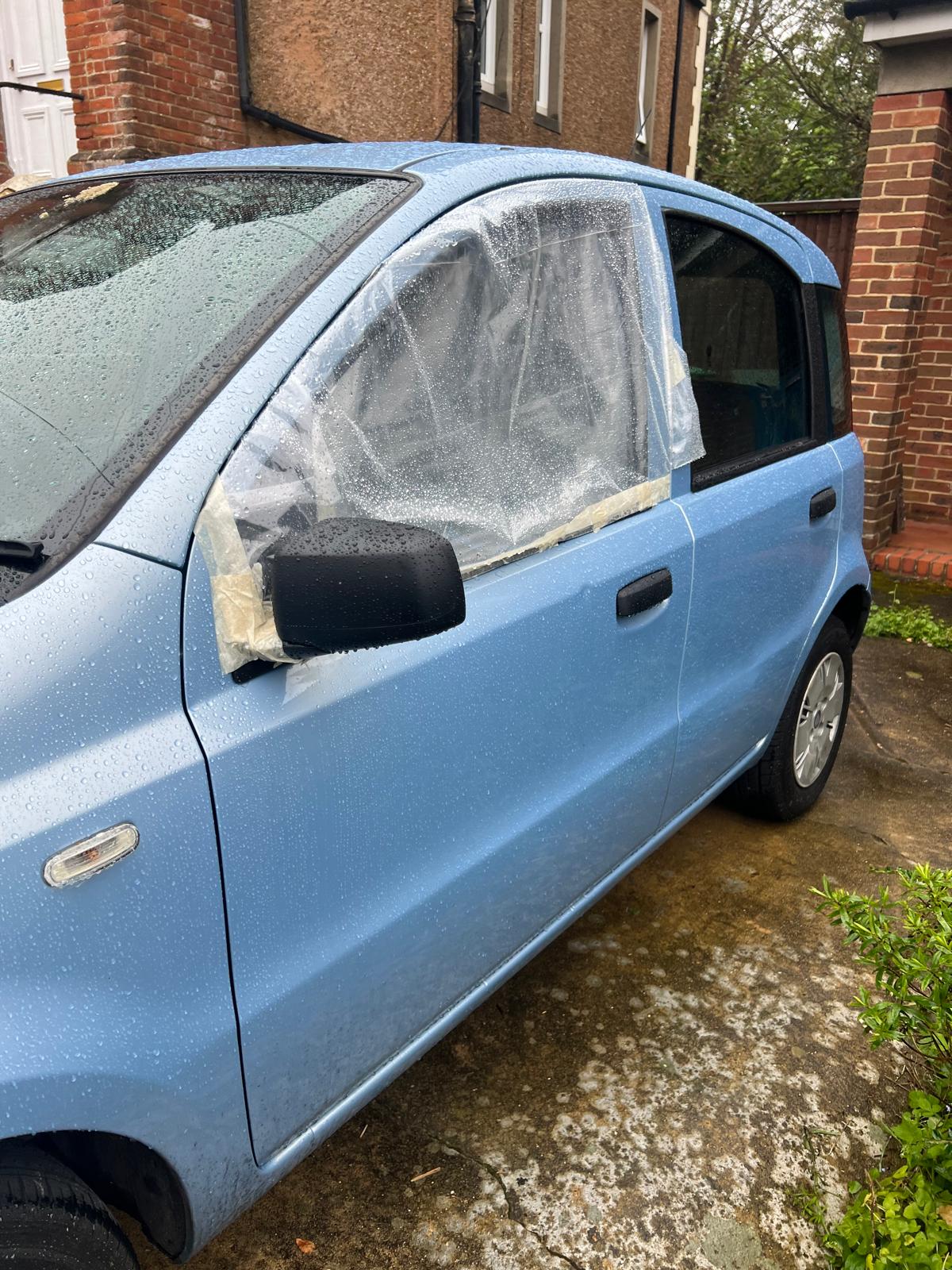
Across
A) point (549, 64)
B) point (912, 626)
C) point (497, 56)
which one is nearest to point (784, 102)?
point (549, 64)

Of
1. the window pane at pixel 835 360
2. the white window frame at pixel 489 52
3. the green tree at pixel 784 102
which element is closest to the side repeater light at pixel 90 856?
the window pane at pixel 835 360

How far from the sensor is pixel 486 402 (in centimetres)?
178

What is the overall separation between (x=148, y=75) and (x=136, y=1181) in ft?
23.0

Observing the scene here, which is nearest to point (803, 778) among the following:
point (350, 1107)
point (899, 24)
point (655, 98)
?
point (350, 1107)

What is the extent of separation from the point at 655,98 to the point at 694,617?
1440 centimetres

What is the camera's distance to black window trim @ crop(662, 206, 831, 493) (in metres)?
2.41

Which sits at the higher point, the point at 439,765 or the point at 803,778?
the point at 439,765

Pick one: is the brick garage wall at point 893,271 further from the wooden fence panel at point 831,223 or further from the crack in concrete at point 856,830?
the crack in concrete at point 856,830

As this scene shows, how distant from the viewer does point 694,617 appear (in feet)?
7.38

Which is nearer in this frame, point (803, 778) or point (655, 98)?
point (803, 778)

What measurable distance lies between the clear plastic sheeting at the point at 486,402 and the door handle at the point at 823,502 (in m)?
0.63

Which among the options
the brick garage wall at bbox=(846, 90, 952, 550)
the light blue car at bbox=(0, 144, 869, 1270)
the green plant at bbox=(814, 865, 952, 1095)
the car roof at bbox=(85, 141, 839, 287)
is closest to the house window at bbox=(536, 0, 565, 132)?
the brick garage wall at bbox=(846, 90, 952, 550)

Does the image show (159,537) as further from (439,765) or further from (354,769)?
(439,765)

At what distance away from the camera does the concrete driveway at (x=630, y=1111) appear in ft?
6.08
